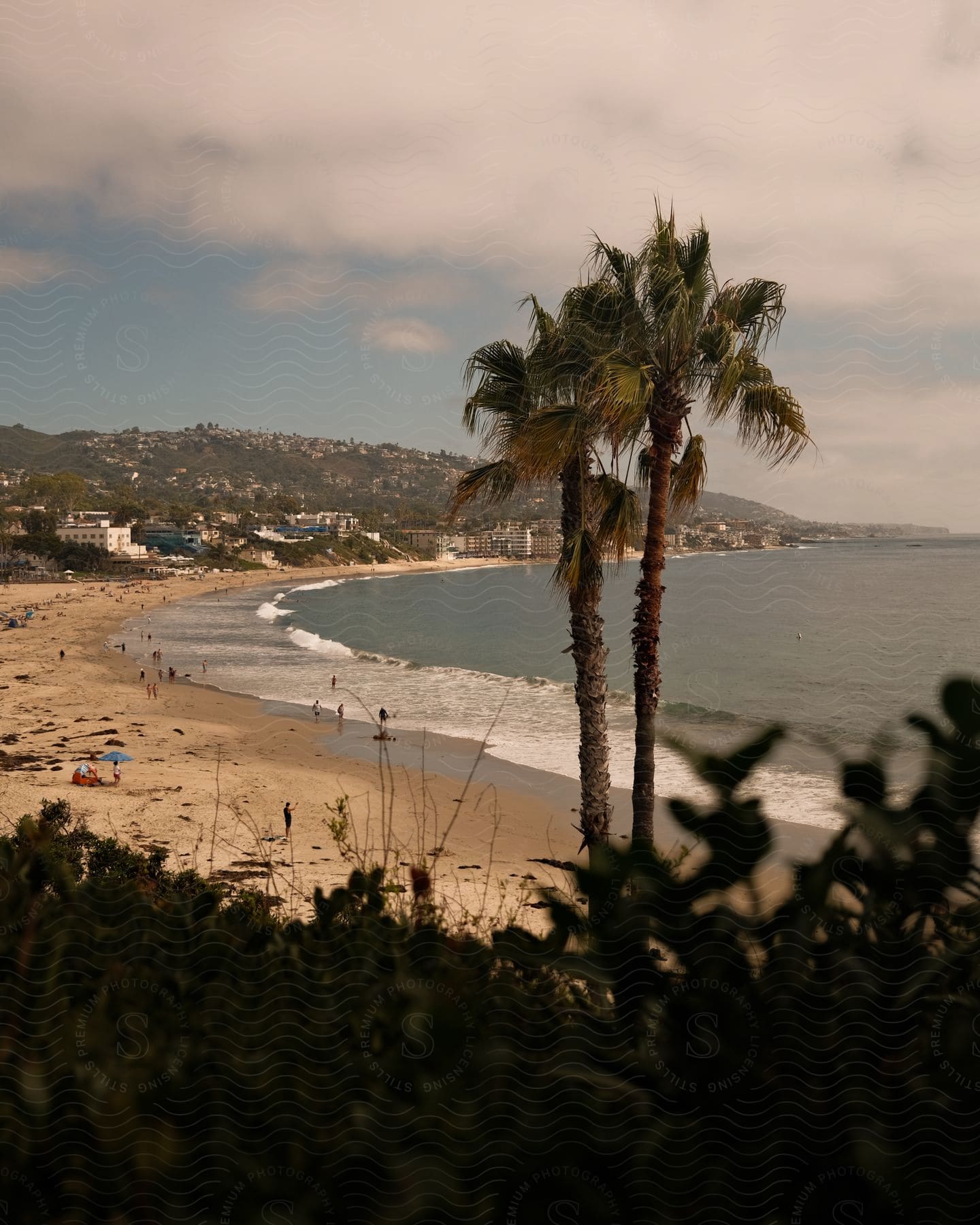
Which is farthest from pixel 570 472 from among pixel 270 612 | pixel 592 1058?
pixel 270 612

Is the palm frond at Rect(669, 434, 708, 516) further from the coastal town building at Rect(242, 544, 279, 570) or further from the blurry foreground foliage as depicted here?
the coastal town building at Rect(242, 544, 279, 570)

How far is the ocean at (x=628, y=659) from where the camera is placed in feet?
73.2

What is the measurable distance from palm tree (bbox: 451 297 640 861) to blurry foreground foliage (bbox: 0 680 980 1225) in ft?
19.2

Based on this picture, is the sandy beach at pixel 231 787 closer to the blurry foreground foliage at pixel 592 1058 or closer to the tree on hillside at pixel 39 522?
the blurry foreground foliage at pixel 592 1058

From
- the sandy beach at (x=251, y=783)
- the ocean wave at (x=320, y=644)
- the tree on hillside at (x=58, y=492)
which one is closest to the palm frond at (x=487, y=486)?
the sandy beach at (x=251, y=783)

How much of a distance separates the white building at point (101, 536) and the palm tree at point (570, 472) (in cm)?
10766

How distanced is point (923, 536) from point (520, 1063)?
18793cm

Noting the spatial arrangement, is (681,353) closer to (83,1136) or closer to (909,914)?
(909,914)

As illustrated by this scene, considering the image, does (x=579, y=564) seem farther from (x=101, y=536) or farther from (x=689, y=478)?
(x=101, y=536)

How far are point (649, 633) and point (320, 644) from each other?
38887 millimetres

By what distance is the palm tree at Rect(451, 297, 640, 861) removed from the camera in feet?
23.5

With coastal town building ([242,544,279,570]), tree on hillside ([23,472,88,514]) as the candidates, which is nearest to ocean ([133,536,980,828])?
coastal town building ([242,544,279,570])

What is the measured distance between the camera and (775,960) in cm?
130

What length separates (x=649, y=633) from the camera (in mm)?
7609
